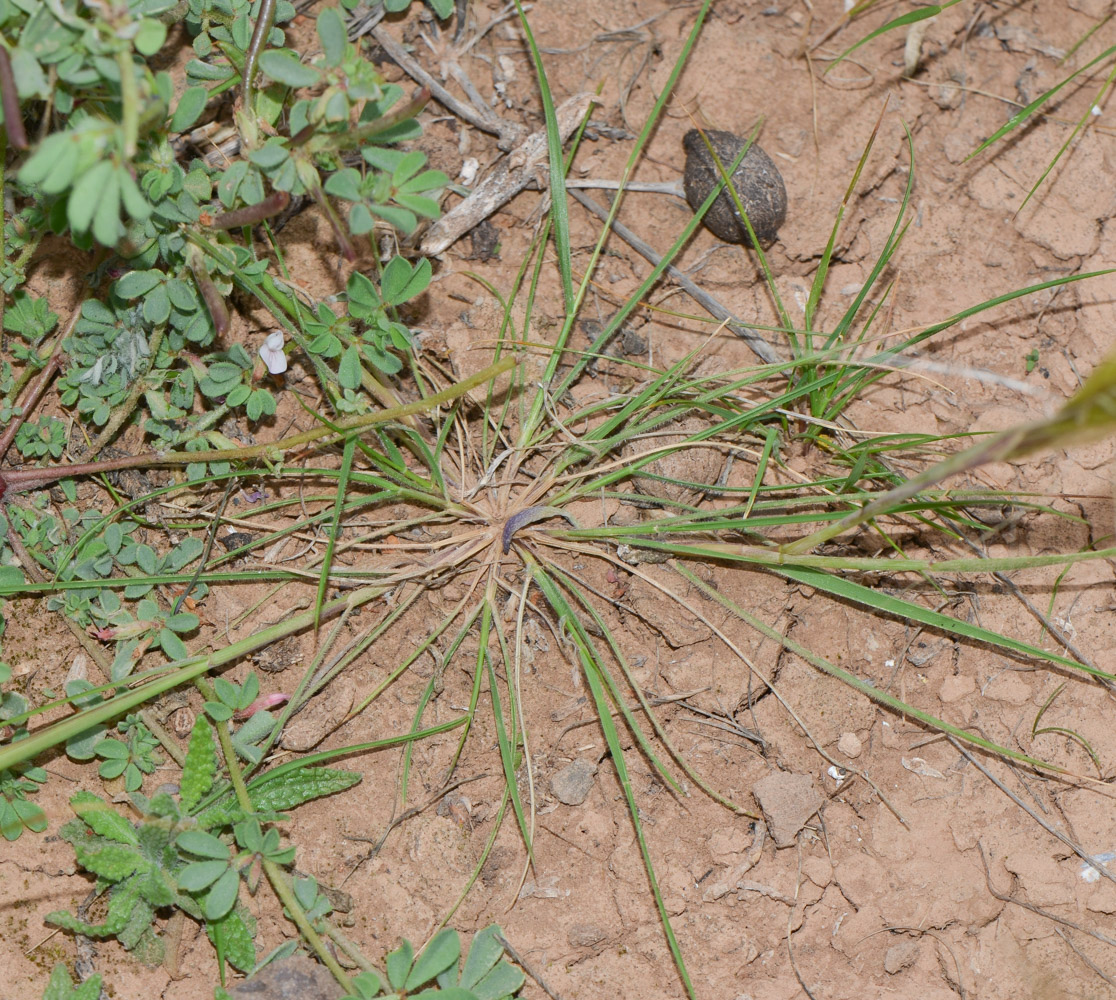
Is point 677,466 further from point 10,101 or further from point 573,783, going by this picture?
point 10,101

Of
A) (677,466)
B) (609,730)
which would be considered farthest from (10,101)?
(609,730)

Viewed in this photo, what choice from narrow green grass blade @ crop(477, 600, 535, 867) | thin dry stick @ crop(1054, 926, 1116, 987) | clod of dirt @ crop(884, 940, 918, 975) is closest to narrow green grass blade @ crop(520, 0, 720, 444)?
narrow green grass blade @ crop(477, 600, 535, 867)

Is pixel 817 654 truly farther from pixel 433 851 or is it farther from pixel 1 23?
pixel 1 23

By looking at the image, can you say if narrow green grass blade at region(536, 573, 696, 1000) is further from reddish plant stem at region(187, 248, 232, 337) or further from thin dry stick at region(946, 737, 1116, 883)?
→ reddish plant stem at region(187, 248, 232, 337)

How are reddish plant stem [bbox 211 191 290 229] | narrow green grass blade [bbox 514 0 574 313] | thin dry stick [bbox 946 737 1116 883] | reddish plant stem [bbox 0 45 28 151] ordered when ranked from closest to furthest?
reddish plant stem [bbox 0 45 28 151] → reddish plant stem [bbox 211 191 290 229] → thin dry stick [bbox 946 737 1116 883] → narrow green grass blade [bbox 514 0 574 313]

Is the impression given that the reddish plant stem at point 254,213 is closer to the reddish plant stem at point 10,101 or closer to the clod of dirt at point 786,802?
the reddish plant stem at point 10,101

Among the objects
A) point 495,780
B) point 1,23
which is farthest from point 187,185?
point 495,780

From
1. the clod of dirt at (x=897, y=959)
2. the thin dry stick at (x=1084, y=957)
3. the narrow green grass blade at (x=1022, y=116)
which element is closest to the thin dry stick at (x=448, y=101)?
the narrow green grass blade at (x=1022, y=116)
